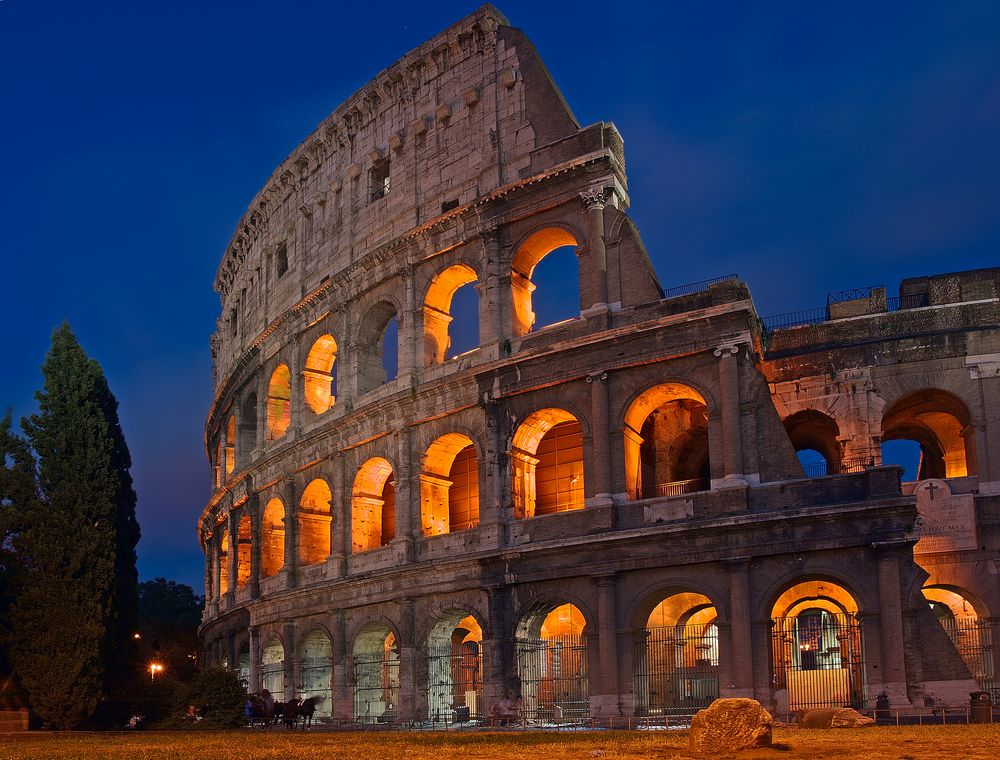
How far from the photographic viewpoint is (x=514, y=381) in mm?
22125

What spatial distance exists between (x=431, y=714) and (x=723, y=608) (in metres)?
6.72

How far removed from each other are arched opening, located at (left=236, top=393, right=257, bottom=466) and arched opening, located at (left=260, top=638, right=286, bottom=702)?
614cm

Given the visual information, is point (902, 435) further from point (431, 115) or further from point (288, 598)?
point (288, 598)

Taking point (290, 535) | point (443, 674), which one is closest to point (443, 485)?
point (443, 674)

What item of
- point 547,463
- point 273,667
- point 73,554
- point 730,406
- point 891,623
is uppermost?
point 730,406

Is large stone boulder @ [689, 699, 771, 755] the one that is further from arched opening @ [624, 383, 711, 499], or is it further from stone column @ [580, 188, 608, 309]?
stone column @ [580, 188, 608, 309]

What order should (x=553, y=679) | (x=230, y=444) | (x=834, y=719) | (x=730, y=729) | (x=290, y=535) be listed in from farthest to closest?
(x=230, y=444), (x=290, y=535), (x=553, y=679), (x=834, y=719), (x=730, y=729)

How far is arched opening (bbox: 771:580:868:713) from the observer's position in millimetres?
18484

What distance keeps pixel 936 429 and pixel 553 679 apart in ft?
35.7

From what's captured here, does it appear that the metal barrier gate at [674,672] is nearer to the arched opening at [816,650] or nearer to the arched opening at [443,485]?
the arched opening at [816,650]

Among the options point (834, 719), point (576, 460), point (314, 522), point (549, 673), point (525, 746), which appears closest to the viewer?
point (525, 746)

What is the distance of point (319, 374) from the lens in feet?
94.5

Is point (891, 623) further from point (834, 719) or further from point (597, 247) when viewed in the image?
point (597, 247)

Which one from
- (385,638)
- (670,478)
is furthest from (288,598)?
(670,478)
